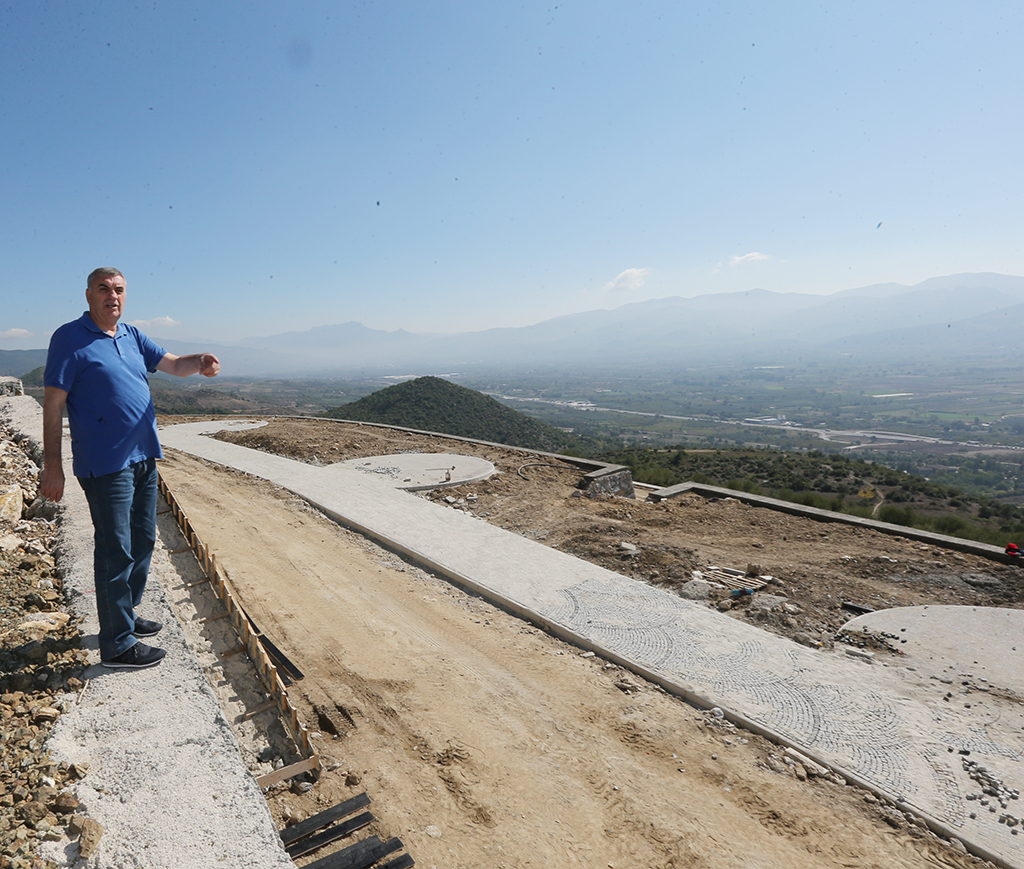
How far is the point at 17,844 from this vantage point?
2.06 m

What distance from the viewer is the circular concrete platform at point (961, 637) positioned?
4.96m

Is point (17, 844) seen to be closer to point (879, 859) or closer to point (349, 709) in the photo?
point (349, 709)

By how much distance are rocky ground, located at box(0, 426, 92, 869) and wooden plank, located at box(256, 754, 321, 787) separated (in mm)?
887

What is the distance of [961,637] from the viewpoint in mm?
5473

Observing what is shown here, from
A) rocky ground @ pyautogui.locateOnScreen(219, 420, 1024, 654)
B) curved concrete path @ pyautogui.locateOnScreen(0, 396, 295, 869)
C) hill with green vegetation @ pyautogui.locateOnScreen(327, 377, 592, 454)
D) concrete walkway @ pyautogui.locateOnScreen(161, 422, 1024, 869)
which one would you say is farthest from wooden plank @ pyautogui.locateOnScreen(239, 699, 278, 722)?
hill with green vegetation @ pyautogui.locateOnScreen(327, 377, 592, 454)

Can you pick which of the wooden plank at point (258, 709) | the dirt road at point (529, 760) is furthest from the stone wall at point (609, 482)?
the wooden plank at point (258, 709)

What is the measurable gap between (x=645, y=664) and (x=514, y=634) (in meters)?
1.36

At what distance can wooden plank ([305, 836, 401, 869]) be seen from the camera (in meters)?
2.58

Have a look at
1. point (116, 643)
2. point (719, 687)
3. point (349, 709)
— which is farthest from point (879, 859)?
point (116, 643)

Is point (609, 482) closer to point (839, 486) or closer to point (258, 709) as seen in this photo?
point (258, 709)

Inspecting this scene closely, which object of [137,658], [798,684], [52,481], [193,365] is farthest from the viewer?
[798,684]

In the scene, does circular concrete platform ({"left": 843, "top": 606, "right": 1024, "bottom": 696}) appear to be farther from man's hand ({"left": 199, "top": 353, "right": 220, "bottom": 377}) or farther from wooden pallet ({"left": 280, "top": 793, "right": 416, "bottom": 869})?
man's hand ({"left": 199, "top": 353, "right": 220, "bottom": 377})

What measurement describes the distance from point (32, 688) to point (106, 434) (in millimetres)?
1518

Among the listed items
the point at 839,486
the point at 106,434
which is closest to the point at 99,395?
the point at 106,434
